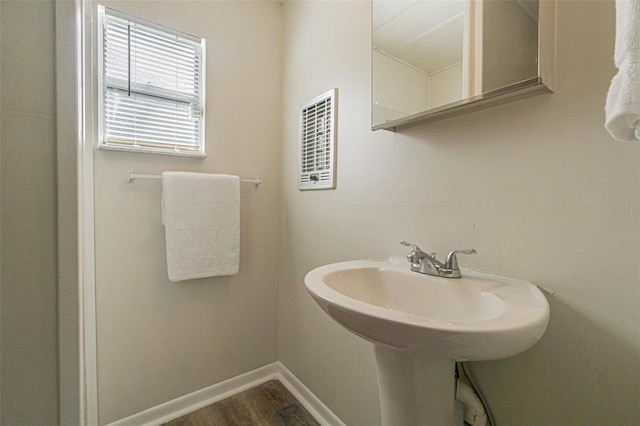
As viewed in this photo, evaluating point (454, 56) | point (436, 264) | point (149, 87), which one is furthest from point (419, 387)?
point (149, 87)

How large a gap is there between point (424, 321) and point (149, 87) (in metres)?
1.57

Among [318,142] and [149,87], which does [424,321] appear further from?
[149,87]

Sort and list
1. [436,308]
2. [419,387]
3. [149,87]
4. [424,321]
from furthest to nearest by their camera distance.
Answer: [149,87] < [436,308] < [419,387] < [424,321]

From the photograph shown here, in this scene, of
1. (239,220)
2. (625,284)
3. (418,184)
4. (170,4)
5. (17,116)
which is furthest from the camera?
(239,220)

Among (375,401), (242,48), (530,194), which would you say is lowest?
(375,401)

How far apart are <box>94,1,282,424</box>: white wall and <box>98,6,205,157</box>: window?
0.05 m

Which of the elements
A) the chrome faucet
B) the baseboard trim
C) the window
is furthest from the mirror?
the baseboard trim

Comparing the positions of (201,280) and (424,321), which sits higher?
(424,321)

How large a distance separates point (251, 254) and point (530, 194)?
54.2 inches

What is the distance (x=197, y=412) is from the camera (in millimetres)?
1409

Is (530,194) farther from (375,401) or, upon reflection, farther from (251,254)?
(251,254)

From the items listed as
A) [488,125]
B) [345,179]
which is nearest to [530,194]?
[488,125]

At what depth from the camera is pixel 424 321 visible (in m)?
0.48

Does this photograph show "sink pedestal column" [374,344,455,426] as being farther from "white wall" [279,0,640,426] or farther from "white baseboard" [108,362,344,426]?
"white baseboard" [108,362,344,426]
